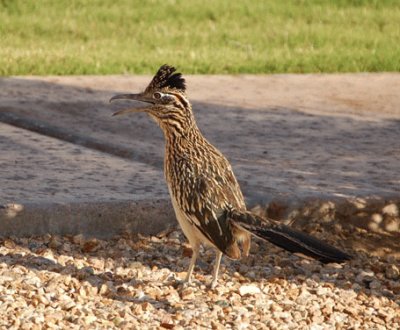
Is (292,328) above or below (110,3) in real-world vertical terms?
below

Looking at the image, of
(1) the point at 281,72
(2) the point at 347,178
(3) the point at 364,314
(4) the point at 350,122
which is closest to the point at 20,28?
(1) the point at 281,72

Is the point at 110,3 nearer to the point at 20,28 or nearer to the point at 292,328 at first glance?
the point at 20,28

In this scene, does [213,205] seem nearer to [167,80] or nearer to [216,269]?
[216,269]

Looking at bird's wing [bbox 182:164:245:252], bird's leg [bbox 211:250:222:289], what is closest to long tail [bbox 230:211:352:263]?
bird's wing [bbox 182:164:245:252]

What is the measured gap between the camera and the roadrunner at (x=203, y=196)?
247 inches

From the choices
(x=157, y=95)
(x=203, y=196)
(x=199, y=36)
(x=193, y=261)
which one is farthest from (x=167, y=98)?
(x=199, y=36)

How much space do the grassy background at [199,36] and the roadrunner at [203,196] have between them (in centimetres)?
502

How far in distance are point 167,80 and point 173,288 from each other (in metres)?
1.17

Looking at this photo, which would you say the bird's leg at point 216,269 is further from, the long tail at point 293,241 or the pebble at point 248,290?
the long tail at point 293,241

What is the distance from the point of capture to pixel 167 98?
6785mm

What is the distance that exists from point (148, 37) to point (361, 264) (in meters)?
6.88

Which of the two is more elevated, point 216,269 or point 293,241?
point 293,241

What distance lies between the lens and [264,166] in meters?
8.74

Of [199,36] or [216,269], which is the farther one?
[199,36]
